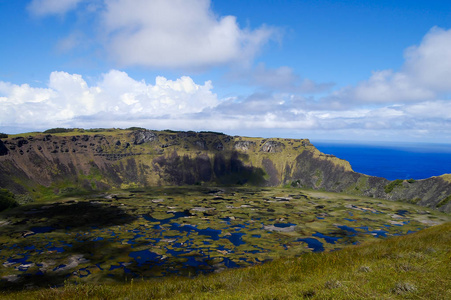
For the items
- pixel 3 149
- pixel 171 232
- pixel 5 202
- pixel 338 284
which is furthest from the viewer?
pixel 3 149

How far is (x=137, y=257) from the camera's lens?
242 ft

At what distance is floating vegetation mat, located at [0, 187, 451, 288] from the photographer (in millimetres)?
66438

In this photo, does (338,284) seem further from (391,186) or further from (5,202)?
(391,186)

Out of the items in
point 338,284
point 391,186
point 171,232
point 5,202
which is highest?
point 338,284

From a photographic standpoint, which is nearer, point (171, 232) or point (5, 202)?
point (171, 232)

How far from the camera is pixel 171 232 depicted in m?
98.5

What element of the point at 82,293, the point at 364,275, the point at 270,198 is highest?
the point at 364,275

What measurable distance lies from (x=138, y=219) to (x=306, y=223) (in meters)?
76.1

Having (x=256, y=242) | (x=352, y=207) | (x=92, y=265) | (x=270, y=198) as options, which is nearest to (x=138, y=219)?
(x=92, y=265)

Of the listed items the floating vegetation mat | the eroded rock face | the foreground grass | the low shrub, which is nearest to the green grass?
the floating vegetation mat

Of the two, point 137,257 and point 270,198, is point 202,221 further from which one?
point 270,198

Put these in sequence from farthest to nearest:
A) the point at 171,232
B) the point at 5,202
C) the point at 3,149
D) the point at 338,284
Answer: the point at 3,149 < the point at 5,202 < the point at 171,232 < the point at 338,284

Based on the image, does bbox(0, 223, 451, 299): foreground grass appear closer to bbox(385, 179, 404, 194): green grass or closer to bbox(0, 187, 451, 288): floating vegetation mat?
bbox(0, 187, 451, 288): floating vegetation mat

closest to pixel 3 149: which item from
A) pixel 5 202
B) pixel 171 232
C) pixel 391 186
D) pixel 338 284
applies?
pixel 5 202
